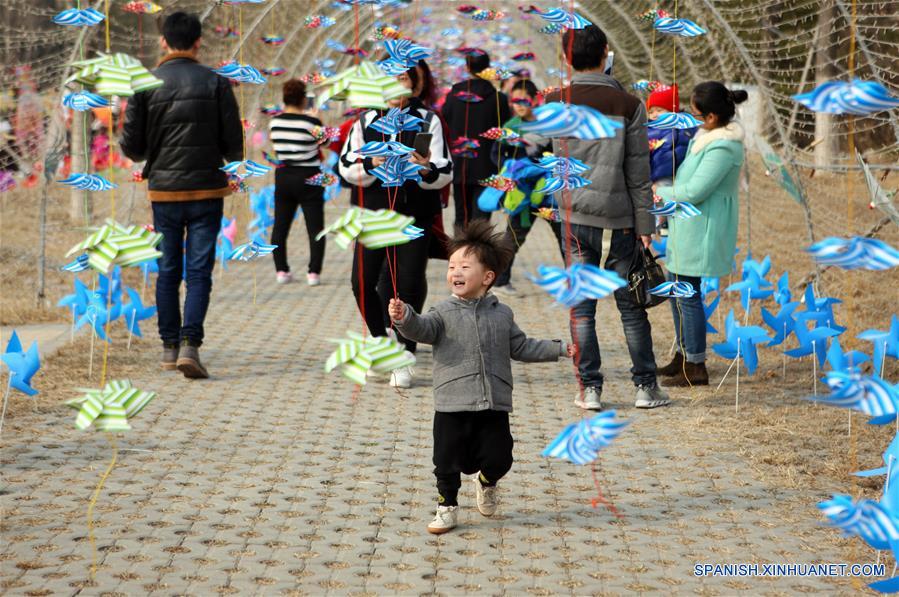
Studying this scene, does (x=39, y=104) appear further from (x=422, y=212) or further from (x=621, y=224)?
(x=621, y=224)

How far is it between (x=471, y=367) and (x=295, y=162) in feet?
19.6

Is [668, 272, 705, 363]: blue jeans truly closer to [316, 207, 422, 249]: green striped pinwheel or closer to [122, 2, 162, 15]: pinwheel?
[122, 2, 162, 15]: pinwheel

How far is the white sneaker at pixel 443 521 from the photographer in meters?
4.15

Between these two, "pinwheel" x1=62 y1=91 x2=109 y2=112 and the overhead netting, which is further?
the overhead netting

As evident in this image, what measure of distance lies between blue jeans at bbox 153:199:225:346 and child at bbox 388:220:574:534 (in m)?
2.81

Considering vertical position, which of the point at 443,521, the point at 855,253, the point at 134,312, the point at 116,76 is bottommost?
the point at 134,312

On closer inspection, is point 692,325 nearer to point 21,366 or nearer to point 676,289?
point 676,289

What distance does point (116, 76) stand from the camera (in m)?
3.37

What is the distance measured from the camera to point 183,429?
5602 mm

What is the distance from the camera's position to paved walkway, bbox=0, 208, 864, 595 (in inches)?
147

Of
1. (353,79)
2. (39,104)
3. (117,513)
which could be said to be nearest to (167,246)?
(117,513)

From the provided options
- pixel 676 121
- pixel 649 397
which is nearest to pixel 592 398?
pixel 649 397

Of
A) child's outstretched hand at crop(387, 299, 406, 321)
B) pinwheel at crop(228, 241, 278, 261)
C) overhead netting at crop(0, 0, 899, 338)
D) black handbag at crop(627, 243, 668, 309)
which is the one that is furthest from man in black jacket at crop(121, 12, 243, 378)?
child's outstretched hand at crop(387, 299, 406, 321)

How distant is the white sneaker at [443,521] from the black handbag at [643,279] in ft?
6.49
